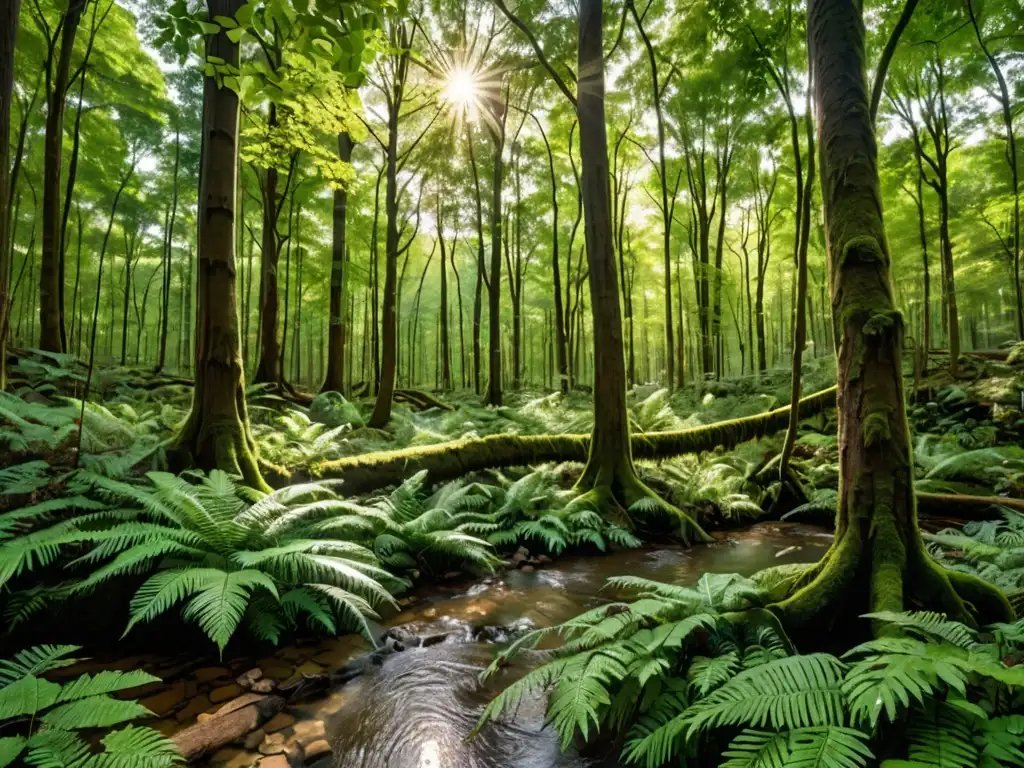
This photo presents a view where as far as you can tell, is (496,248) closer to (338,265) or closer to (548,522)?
(338,265)

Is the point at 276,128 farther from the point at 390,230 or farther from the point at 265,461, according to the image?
the point at 265,461

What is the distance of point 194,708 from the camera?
99.6 inches

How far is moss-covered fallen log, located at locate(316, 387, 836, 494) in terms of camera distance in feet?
18.9

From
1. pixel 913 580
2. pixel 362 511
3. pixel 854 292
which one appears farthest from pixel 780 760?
pixel 362 511

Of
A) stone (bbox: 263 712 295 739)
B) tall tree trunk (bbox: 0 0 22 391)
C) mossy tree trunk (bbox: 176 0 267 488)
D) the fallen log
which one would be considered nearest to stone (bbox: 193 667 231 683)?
the fallen log

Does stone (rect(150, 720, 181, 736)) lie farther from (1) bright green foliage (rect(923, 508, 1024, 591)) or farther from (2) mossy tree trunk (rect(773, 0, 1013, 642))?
(1) bright green foliage (rect(923, 508, 1024, 591))

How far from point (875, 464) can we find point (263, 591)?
159 inches

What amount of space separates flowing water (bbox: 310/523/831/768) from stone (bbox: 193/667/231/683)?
763 millimetres

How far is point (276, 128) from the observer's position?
7.43m

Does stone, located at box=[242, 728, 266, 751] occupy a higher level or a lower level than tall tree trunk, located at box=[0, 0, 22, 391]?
lower

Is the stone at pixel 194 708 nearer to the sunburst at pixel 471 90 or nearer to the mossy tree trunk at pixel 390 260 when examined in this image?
the mossy tree trunk at pixel 390 260

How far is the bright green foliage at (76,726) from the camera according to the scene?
169 centimetres

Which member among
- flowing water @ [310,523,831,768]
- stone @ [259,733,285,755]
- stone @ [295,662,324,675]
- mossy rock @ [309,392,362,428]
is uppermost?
mossy rock @ [309,392,362,428]

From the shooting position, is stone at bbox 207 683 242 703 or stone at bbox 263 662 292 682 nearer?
stone at bbox 207 683 242 703
